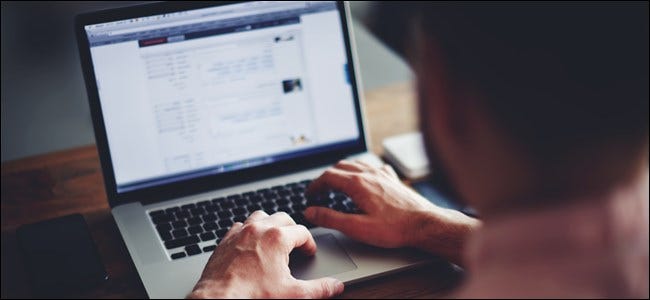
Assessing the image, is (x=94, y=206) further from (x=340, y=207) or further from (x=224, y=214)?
(x=340, y=207)

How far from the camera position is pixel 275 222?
1.08 metres

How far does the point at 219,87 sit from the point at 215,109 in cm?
4

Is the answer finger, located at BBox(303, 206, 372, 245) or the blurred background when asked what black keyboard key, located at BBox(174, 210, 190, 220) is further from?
the blurred background

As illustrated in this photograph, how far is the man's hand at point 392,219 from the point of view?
3.50 ft

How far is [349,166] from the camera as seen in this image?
48.6 inches

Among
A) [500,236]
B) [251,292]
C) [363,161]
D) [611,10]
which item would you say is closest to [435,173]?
[500,236]

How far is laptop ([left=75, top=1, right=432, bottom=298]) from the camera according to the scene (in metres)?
1.21

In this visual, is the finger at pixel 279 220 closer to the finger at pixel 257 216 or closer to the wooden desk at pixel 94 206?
the finger at pixel 257 216

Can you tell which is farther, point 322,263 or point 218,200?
point 218,200

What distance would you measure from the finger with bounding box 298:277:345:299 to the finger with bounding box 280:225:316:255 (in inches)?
2.4

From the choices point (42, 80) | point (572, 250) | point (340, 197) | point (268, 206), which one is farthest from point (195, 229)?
point (572, 250)

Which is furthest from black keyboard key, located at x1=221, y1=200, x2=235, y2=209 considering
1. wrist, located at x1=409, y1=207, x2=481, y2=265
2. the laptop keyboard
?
wrist, located at x1=409, y1=207, x2=481, y2=265

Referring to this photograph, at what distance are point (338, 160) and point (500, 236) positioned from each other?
737 mm

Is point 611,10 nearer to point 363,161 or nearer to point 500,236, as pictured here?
point 500,236
